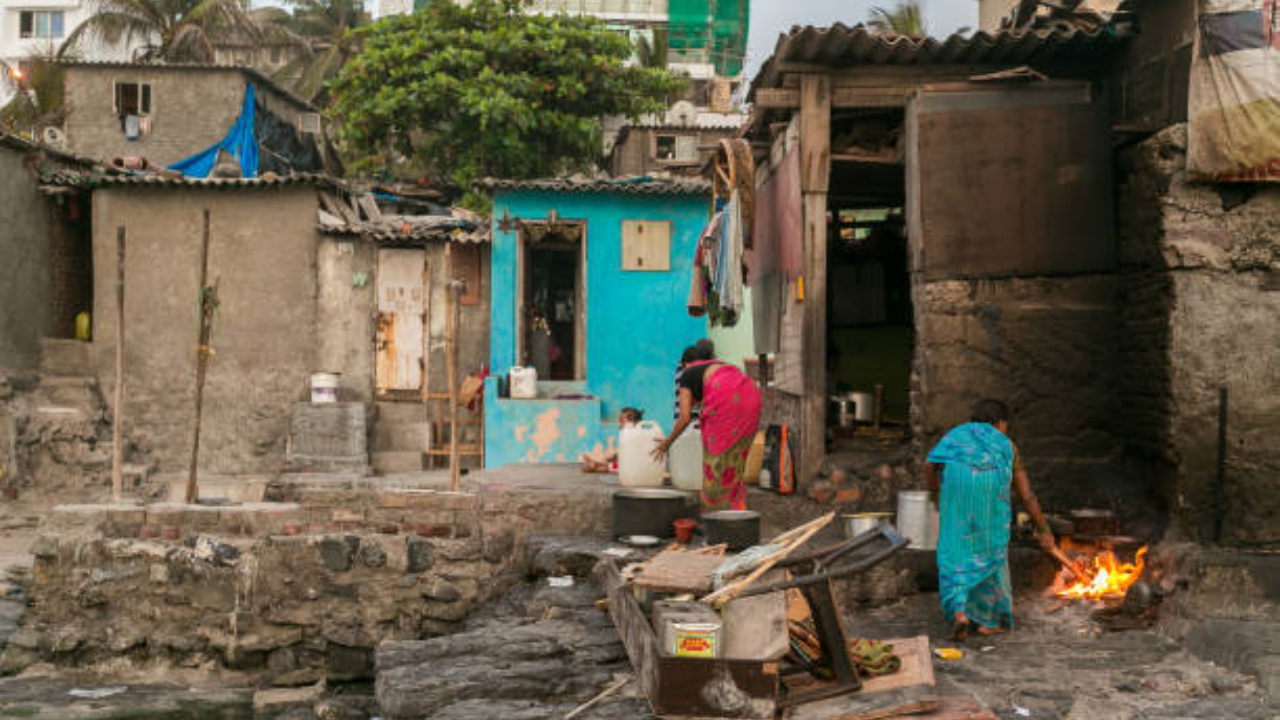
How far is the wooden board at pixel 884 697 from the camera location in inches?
163

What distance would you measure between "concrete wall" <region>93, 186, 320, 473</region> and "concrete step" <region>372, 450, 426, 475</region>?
138cm

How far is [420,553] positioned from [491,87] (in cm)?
1105

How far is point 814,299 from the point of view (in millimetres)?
7766

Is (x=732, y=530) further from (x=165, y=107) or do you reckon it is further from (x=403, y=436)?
(x=165, y=107)

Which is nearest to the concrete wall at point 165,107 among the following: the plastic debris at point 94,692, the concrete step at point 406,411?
the concrete step at point 406,411

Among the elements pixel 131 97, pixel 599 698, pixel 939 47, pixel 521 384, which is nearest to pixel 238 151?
pixel 131 97

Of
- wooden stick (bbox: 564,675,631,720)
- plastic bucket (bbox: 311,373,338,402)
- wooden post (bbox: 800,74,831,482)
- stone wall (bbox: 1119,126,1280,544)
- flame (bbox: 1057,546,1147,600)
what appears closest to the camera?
wooden stick (bbox: 564,675,631,720)

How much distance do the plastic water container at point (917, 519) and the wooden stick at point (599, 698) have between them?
2359mm

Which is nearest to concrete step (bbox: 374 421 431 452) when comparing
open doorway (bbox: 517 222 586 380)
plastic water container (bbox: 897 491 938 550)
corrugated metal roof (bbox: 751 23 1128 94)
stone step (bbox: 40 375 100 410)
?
open doorway (bbox: 517 222 586 380)

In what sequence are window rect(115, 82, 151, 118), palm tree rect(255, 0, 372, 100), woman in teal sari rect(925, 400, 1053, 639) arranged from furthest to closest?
palm tree rect(255, 0, 372, 100) → window rect(115, 82, 151, 118) → woman in teal sari rect(925, 400, 1053, 639)

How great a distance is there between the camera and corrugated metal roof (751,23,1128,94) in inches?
271

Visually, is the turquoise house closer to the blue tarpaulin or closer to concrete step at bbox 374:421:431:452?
concrete step at bbox 374:421:431:452

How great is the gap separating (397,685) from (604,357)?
32.6 feet

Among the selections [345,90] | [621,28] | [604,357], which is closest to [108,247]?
[345,90]
